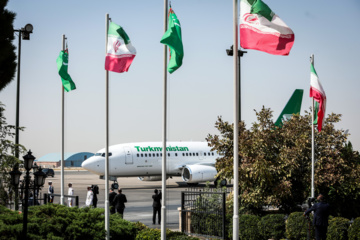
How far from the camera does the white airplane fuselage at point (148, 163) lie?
139 feet

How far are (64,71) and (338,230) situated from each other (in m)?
11.4

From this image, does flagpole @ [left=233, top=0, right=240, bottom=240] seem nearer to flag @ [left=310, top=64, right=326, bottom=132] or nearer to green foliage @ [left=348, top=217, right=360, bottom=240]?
green foliage @ [left=348, top=217, right=360, bottom=240]

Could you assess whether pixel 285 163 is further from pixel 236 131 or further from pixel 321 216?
pixel 236 131

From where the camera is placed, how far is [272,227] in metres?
18.3

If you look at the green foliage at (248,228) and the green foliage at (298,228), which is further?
the green foliage at (248,228)

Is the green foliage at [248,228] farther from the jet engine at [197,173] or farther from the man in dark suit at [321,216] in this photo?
the jet engine at [197,173]

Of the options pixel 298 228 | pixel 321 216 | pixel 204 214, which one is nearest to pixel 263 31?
pixel 321 216

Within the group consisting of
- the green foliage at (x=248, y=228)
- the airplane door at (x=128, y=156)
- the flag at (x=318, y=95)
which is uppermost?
the flag at (x=318, y=95)

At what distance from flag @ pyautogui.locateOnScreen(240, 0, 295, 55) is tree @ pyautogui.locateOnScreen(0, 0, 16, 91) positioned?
6700 mm

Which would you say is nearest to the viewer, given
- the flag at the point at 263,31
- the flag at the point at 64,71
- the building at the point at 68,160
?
the flag at the point at 263,31

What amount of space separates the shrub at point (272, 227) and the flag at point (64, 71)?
8622mm

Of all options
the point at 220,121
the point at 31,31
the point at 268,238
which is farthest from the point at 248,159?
the point at 31,31

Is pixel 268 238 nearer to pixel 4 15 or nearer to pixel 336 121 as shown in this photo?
pixel 336 121

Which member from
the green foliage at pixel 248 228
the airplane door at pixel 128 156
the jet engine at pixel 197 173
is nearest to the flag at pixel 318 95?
the green foliage at pixel 248 228
